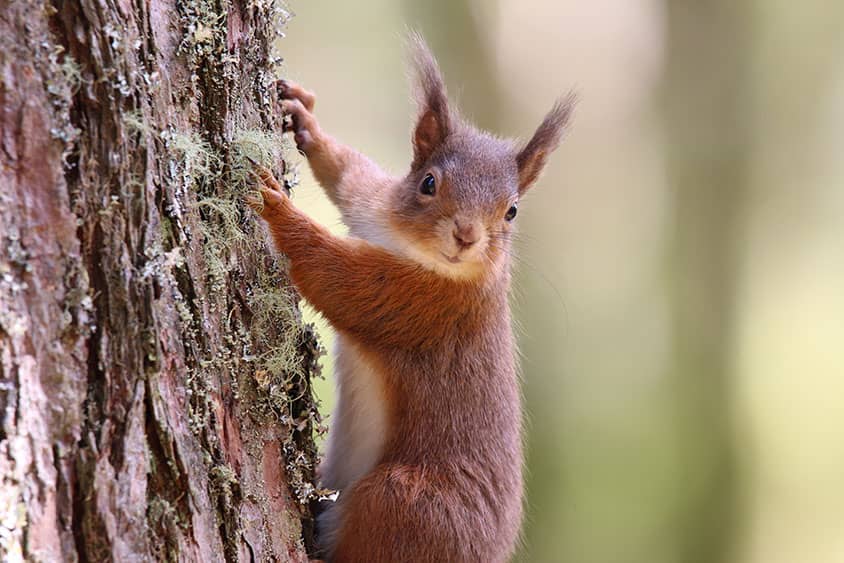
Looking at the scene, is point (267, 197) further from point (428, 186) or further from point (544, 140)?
point (544, 140)

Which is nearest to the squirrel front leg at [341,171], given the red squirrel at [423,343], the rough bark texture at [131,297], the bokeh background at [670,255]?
the red squirrel at [423,343]

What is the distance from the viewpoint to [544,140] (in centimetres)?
293

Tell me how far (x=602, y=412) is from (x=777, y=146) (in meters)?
2.19

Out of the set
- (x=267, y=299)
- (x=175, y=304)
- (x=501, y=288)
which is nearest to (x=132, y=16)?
(x=175, y=304)

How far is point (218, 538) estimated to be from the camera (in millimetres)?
1727

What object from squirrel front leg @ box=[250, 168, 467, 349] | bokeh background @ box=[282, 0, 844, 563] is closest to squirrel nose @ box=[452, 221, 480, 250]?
squirrel front leg @ box=[250, 168, 467, 349]

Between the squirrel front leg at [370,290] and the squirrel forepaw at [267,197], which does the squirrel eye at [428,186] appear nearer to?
the squirrel front leg at [370,290]

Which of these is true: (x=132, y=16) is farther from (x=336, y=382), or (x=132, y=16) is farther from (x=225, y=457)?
(x=336, y=382)

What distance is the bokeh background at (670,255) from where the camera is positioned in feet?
18.9

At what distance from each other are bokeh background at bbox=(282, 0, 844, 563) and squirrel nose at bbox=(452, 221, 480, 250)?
304cm

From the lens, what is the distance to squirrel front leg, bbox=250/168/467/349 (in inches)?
96.0

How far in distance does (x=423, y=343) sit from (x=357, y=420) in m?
0.31

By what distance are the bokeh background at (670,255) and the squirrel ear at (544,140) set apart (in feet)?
8.64

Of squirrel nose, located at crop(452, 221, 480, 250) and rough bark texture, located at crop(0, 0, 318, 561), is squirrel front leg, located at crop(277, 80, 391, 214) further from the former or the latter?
rough bark texture, located at crop(0, 0, 318, 561)
